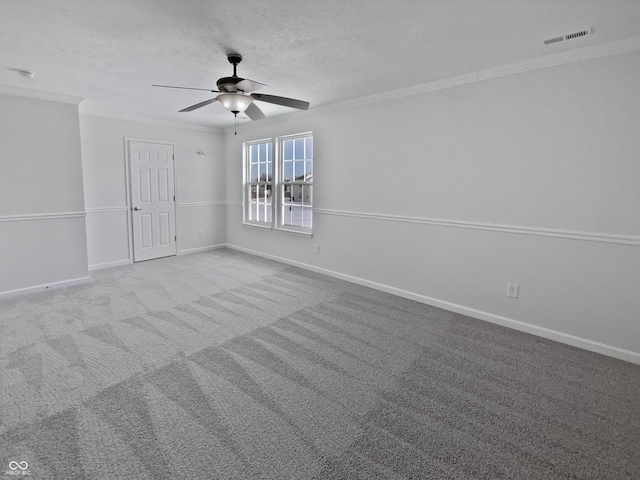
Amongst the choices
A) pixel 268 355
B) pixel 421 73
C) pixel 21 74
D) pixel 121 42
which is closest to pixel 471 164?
pixel 421 73

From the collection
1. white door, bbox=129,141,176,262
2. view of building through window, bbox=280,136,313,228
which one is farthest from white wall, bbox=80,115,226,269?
view of building through window, bbox=280,136,313,228

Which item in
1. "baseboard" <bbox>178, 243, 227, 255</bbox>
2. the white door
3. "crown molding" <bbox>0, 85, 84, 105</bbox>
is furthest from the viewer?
"baseboard" <bbox>178, 243, 227, 255</bbox>

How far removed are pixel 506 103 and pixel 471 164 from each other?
621 millimetres

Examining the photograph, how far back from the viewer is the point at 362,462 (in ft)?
5.48

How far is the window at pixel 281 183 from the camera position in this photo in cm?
526

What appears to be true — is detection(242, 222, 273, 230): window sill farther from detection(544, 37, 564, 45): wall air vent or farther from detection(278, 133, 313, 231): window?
detection(544, 37, 564, 45): wall air vent

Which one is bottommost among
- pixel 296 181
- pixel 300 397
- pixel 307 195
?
pixel 300 397

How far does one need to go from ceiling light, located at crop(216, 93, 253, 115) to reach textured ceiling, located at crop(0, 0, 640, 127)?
0.34 metres

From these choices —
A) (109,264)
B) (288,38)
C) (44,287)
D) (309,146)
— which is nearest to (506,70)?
(288,38)

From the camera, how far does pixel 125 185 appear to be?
5.49m

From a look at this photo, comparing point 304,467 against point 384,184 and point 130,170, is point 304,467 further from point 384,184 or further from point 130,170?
point 130,170

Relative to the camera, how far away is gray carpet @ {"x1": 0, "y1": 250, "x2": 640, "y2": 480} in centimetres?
167

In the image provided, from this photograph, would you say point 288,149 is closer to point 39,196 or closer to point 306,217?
point 306,217

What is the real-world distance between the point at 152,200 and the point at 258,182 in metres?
1.88
